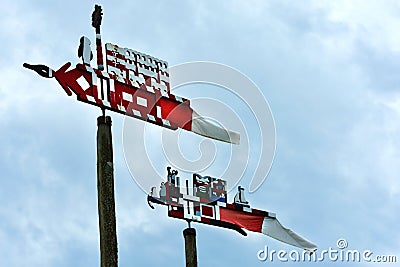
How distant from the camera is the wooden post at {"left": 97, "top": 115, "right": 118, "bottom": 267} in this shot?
967cm

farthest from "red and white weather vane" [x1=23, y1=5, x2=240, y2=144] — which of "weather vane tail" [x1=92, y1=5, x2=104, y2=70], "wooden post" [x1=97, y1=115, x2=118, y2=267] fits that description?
"wooden post" [x1=97, y1=115, x2=118, y2=267]

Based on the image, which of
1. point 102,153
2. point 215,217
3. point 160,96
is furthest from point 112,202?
point 215,217

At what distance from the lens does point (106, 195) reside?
32.7 feet

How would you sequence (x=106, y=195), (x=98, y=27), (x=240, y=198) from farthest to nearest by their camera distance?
(x=240, y=198)
(x=98, y=27)
(x=106, y=195)

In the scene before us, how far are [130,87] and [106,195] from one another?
255cm

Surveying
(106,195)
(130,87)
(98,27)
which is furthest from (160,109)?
(106,195)

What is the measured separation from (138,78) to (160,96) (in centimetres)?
41

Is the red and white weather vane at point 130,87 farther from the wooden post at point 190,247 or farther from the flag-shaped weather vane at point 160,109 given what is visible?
the wooden post at point 190,247

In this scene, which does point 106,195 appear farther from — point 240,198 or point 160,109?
point 240,198

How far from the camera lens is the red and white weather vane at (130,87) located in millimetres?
11312

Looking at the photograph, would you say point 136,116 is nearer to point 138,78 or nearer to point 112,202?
point 138,78

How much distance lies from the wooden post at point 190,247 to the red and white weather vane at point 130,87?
1.45 metres

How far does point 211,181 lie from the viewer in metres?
13.4

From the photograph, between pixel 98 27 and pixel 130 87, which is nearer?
pixel 98 27
